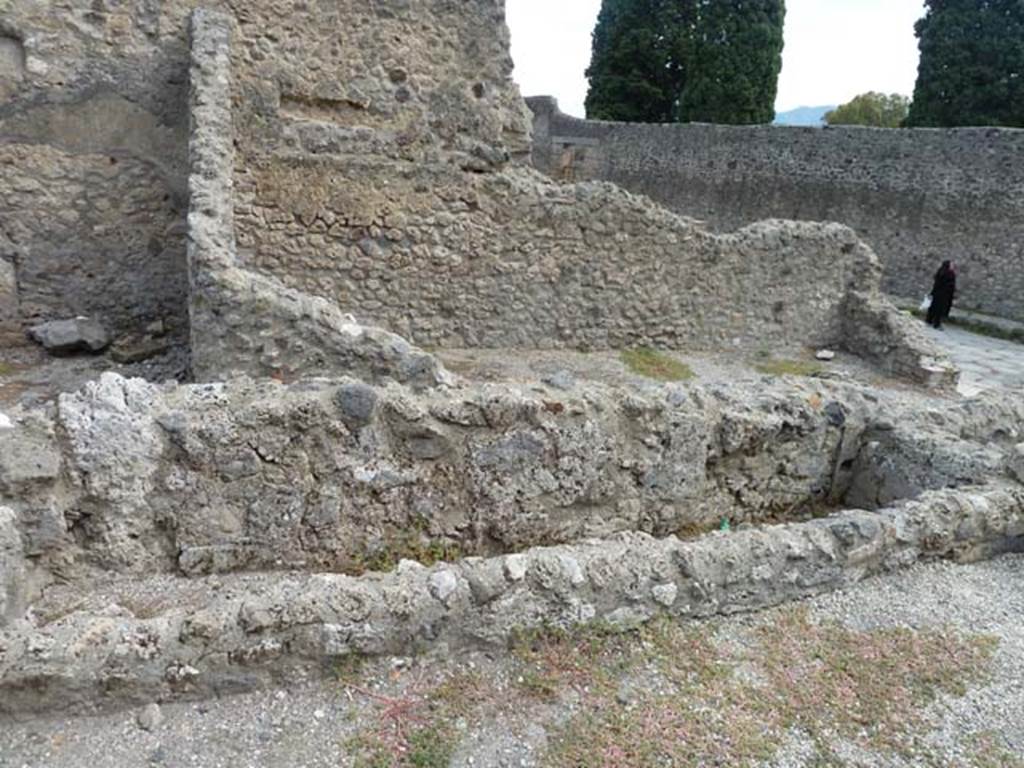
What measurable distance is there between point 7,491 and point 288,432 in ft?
4.11

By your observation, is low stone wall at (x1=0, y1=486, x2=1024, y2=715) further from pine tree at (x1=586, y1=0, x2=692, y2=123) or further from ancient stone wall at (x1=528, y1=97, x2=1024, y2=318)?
pine tree at (x1=586, y1=0, x2=692, y2=123)

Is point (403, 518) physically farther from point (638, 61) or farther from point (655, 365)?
point (638, 61)

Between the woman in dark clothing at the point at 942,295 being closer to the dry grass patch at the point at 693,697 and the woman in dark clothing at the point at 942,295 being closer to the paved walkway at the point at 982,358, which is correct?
the paved walkway at the point at 982,358

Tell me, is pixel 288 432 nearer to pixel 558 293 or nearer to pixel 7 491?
pixel 7 491

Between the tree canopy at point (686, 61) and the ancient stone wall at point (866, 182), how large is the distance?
7223mm

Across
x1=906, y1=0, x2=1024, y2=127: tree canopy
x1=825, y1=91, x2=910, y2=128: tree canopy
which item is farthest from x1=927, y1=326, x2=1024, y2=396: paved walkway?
x1=825, y1=91, x2=910, y2=128: tree canopy

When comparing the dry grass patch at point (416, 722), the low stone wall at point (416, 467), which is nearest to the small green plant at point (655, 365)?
the low stone wall at point (416, 467)

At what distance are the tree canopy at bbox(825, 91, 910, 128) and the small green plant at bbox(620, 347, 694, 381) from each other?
118 feet

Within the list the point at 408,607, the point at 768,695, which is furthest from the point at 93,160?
the point at 768,695

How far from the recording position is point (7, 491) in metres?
3.63

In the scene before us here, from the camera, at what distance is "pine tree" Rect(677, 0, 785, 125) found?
100 ft

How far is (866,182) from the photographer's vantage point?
2095cm

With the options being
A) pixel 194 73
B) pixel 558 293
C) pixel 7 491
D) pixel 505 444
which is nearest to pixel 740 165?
pixel 558 293

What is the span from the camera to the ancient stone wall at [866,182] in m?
18.8
